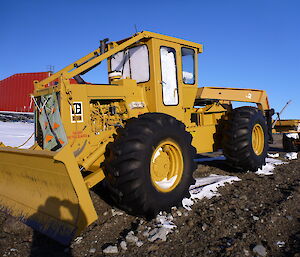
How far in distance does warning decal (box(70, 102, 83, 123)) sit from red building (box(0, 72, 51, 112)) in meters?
27.1

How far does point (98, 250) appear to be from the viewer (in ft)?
10.1

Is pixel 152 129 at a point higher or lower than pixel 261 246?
higher

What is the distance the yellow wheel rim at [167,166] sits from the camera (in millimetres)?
4117

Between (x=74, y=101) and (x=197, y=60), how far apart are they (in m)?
3.19

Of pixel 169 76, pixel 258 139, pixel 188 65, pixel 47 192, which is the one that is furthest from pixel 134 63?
pixel 258 139

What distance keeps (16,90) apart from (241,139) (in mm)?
29737

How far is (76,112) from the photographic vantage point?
429 centimetres

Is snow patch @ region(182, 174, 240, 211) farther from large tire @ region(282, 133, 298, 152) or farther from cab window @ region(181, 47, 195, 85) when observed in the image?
large tire @ region(282, 133, 298, 152)

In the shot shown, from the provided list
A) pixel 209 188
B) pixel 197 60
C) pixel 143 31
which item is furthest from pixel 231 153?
pixel 143 31

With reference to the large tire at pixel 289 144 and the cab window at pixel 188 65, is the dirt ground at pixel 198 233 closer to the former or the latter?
the cab window at pixel 188 65

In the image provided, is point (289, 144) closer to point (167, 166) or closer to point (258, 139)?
point (258, 139)

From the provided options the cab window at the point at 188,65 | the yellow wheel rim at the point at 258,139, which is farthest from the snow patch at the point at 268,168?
the cab window at the point at 188,65

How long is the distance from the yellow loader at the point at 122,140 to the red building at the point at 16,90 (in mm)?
26279

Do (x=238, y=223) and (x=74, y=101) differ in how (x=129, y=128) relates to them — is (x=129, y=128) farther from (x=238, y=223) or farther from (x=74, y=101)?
(x=238, y=223)
